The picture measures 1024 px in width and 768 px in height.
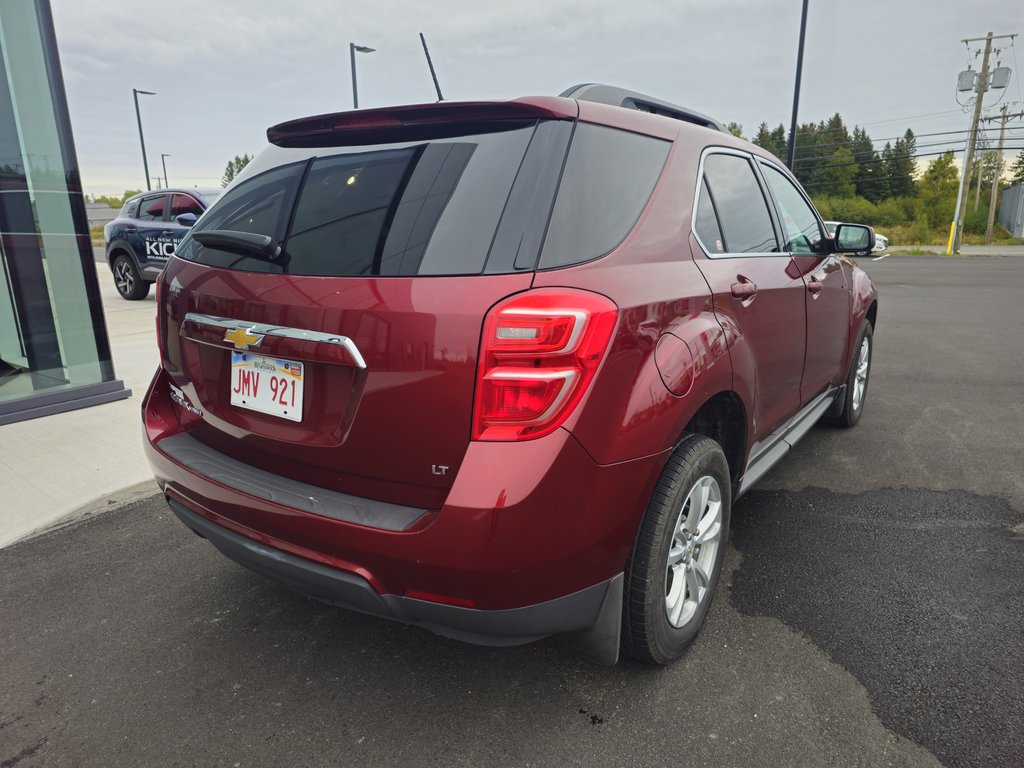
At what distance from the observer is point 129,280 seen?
39.5ft

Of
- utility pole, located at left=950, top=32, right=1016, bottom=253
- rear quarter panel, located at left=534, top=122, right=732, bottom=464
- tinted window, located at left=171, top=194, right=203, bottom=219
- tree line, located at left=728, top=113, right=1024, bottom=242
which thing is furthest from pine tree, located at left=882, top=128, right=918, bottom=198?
rear quarter panel, located at left=534, top=122, right=732, bottom=464

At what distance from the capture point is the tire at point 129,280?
1187 cm

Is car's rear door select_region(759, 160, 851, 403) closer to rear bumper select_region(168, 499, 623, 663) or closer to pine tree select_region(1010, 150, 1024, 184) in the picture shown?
rear bumper select_region(168, 499, 623, 663)

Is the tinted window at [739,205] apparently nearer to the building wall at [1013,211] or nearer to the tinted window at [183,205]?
the tinted window at [183,205]

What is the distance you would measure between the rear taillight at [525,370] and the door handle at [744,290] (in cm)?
98

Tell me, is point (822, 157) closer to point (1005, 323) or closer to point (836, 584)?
point (1005, 323)

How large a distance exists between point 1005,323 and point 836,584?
903 centimetres

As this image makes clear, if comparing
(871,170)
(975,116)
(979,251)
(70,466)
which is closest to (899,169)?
(871,170)

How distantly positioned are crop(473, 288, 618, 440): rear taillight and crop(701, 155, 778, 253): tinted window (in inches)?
46.2

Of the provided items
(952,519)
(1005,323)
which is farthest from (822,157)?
(952,519)

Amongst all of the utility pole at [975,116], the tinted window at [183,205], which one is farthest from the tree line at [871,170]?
the tinted window at [183,205]

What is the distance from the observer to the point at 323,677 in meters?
2.20

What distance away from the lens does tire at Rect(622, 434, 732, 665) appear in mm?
1969

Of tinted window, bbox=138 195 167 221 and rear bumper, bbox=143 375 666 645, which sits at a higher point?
tinted window, bbox=138 195 167 221
